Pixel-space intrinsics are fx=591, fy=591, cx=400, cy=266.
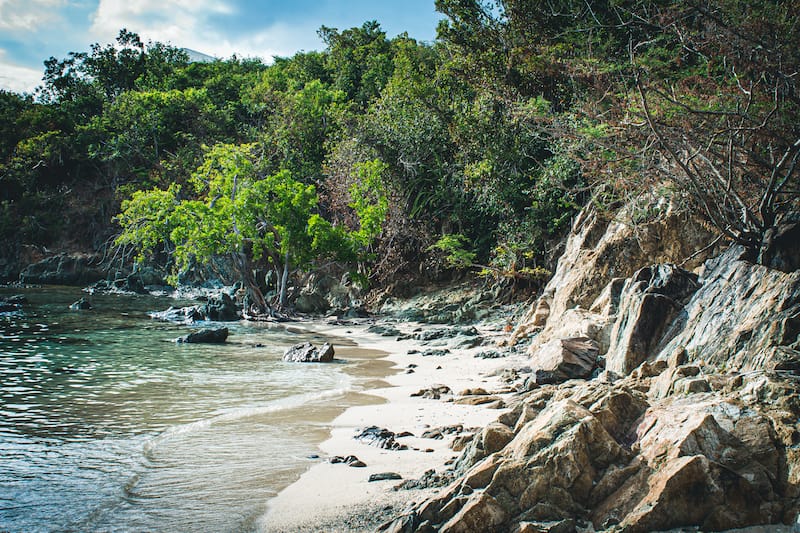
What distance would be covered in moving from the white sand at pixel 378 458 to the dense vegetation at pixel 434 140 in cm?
389

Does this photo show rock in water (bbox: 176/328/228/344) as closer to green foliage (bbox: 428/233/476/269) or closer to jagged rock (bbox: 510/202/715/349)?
jagged rock (bbox: 510/202/715/349)

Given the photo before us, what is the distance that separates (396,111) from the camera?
23141mm

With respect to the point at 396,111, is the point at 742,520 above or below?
below

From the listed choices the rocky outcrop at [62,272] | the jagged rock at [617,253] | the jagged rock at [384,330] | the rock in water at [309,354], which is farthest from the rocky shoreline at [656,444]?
the rocky outcrop at [62,272]

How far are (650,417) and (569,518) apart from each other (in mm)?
1103

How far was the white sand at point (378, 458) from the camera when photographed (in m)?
4.12

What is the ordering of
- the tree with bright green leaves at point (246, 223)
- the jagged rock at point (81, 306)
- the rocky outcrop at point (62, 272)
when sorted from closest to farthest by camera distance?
the tree with bright green leaves at point (246, 223), the jagged rock at point (81, 306), the rocky outcrop at point (62, 272)

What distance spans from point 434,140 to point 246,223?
756 cm

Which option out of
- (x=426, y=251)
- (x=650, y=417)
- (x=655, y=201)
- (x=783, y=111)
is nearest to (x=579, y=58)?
(x=655, y=201)

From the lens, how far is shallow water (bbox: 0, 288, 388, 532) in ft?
14.9

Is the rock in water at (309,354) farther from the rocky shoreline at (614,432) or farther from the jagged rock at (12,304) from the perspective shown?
the jagged rock at (12,304)

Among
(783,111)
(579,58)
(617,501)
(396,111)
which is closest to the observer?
(617,501)

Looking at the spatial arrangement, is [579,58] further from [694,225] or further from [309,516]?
[309,516]

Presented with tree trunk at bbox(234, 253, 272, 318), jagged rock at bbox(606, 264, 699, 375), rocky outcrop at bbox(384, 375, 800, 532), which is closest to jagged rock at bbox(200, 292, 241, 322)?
tree trunk at bbox(234, 253, 272, 318)
